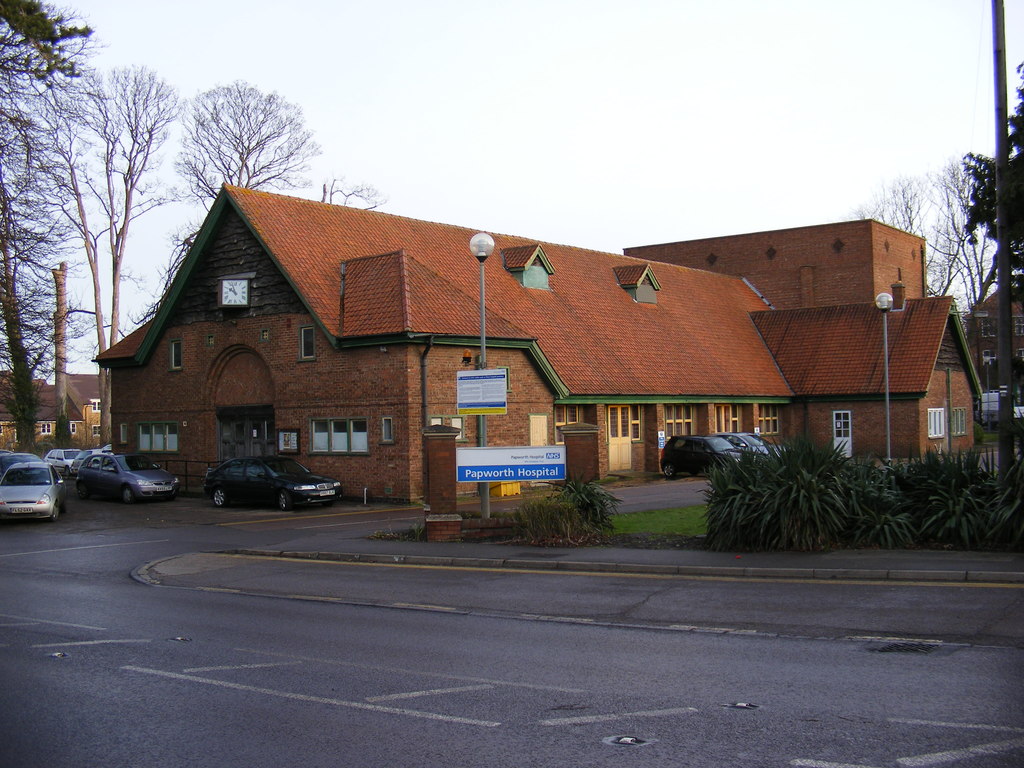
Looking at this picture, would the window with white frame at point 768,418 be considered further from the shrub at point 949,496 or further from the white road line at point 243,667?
the white road line at point 243,667

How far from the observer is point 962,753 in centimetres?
594

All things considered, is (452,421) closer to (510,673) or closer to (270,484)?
(270,484)

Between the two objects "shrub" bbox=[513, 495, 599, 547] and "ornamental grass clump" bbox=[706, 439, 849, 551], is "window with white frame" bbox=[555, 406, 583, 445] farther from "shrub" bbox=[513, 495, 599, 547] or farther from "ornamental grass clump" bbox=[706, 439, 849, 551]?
"ornamental grass clump" bbox=[706, 439, 849, 551]

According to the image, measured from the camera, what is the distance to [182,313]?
34.5 metres

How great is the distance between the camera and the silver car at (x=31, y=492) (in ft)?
82.2

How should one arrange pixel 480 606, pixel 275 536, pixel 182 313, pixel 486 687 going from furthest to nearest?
pixel 182 313, pixel 275 536, pixel 480 606, pixel 486 687

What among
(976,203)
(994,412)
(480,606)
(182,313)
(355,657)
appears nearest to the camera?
(355,657)

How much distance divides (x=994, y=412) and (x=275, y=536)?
56.6m

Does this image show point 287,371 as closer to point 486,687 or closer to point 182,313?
point 182,313

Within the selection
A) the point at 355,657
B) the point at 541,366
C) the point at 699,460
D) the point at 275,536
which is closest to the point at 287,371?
the point at 541,366

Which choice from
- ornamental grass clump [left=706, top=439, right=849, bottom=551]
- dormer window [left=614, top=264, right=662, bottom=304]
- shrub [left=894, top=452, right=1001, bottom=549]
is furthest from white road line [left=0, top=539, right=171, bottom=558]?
dormer window [left=614, top=264, right=662, bottom=304]

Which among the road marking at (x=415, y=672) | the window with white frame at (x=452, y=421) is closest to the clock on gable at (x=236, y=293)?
the window with white frame at (x=452, y=421)

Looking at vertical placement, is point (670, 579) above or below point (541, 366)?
below

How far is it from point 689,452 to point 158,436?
18.6m
